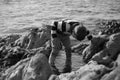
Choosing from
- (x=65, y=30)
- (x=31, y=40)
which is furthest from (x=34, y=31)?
(x=65, y=30)

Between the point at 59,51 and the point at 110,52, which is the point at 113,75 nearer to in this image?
the point at 110,52

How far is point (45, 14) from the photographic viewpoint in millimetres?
31312

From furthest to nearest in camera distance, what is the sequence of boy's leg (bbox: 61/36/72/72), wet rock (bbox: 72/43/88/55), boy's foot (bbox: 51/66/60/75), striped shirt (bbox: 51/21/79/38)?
wet rock (bbox: 72/43/88/55) < boy's foot (bbox: 51/66/60/75) < boy's leg (bbox: 61/36/72/72) < striped shirt (bbox: 51/21/79/38)

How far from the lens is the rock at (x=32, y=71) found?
30.7 feet

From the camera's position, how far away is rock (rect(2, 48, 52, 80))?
9.37 metres

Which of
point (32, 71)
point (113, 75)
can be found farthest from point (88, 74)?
point (32, 71)

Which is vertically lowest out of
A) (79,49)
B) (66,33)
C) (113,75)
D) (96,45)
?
(79,49)

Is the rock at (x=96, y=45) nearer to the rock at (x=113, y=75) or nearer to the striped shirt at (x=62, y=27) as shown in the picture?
the striped shirt at (x=62, y=27)

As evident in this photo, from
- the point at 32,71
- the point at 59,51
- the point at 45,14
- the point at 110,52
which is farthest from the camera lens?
the point at 45,14

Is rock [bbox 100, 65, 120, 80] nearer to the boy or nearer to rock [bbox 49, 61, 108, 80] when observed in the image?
rock [bbox 49, 61, 108, 80]

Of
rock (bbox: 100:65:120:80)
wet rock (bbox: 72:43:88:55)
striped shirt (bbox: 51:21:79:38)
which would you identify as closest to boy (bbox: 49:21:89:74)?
striped shirt (bbox: 51:21:79:38)

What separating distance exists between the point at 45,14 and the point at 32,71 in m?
22.4

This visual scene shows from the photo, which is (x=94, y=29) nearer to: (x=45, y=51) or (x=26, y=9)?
(x=45, y=51)

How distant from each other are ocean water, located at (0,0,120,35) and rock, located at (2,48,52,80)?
→ 12831 mm
